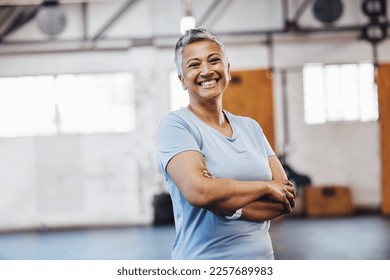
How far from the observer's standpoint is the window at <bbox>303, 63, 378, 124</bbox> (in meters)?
5.73

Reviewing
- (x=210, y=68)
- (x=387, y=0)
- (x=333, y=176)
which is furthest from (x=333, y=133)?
(x=210, y=68)

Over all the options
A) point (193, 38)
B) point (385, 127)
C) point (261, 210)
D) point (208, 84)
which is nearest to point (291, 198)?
point (261, 210)

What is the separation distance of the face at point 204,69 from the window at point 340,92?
482 centimetres

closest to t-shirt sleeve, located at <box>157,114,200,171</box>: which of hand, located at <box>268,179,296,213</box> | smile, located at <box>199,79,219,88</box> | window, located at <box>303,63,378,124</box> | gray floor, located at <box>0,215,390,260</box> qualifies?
smile, located at <box>199,79,219,88</box>

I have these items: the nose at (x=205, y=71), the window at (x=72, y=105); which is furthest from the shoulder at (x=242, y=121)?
the window at (x=72, y=105)

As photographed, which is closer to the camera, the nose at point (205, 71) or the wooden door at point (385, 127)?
the nose at point (205, 71)

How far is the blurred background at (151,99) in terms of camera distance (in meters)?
5.76

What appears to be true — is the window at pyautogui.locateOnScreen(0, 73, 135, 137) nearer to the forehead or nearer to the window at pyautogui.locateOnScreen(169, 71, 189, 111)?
the window at pyautogui.locateOnScreen(169, 71, 189, 111)

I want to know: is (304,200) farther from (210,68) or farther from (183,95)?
(210,68)

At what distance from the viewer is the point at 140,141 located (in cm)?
582

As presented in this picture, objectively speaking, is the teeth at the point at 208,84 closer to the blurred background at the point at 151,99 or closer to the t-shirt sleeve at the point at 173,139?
the t-shirt sleeve at the point at 173,139

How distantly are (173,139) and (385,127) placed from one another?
5.16 metres

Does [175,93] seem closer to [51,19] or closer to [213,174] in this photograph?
[51,19]

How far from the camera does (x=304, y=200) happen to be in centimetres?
574
